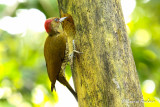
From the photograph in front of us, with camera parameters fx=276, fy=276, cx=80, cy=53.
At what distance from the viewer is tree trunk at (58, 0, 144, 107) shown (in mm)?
2502

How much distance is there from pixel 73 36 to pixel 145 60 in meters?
1.20

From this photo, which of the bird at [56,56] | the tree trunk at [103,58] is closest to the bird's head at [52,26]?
the bird at [56,56]

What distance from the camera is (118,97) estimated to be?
2467 mm

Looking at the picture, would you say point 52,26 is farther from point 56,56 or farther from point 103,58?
point 103,58

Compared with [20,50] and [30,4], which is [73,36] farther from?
[20,50]

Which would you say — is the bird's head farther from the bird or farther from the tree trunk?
the tree trunk

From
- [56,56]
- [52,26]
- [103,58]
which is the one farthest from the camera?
[52,26]

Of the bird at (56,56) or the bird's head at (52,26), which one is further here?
the bird's head at (52,26)

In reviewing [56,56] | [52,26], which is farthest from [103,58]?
[52,26]

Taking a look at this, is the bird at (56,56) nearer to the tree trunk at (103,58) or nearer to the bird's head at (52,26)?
the bird's head at (52,26)

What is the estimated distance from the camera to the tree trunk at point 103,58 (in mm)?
2502

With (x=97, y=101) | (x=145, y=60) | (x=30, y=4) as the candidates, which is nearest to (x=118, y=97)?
(x=97, y=101)

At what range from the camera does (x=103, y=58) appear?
2.61m

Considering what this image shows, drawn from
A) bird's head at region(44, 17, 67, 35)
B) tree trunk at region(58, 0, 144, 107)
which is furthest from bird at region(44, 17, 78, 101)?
tree trunk at region(58, 0, 144, 107)
